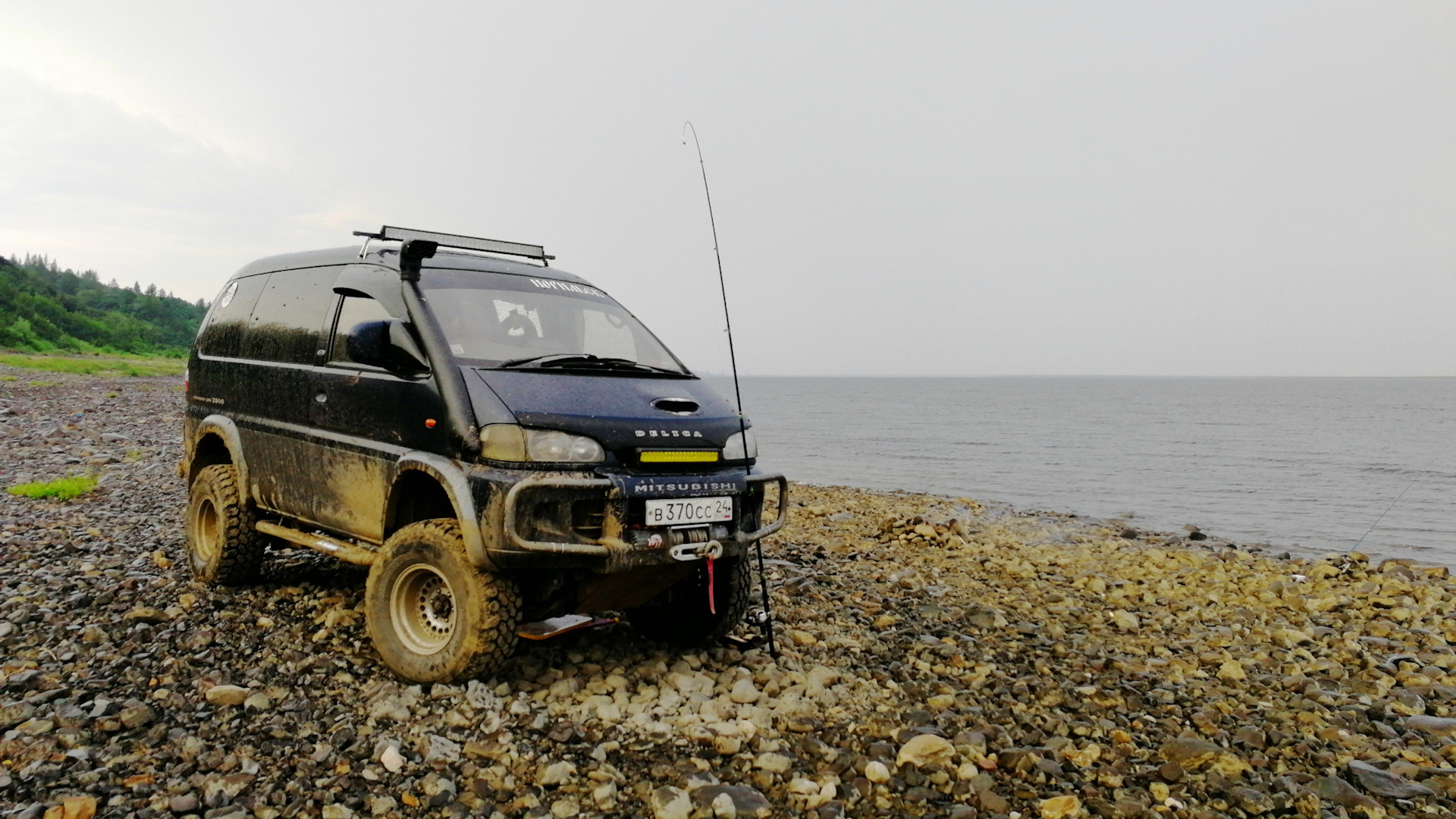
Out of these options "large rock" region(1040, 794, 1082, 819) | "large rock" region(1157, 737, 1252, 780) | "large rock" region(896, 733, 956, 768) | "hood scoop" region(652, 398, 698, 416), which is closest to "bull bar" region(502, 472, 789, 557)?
"hood scoop" region(652, 398, 698, 416)

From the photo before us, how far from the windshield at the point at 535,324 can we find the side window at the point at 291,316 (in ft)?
3.14

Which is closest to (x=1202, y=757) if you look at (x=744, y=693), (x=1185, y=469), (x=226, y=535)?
(x=744, y=693)

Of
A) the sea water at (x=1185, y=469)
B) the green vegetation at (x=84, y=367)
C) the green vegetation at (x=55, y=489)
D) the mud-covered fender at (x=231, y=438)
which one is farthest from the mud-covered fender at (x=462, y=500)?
the green vegetation at (x=84, y=367)

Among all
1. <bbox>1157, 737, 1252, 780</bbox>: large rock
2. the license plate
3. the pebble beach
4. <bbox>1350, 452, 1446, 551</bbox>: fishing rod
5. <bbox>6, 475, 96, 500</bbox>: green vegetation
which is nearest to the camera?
the pebble beach

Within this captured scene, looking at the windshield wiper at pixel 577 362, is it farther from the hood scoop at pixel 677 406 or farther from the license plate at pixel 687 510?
the license plate at pixel 687 510

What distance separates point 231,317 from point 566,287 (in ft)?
9.14

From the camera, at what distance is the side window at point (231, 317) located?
20.7 ft

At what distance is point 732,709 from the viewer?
4.52 metres

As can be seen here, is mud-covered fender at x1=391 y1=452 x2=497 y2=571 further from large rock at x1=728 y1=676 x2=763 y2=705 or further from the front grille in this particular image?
large rock at x1=728 y1=676 x2=763 y2=705

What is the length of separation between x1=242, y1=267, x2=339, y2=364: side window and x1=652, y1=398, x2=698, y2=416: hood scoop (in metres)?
2.27

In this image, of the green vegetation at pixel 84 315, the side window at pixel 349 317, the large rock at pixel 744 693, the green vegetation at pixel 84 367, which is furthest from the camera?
the green vegetation at pixel 84 315

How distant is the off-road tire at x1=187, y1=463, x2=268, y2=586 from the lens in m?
5.97

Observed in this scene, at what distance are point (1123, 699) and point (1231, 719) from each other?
0.55m

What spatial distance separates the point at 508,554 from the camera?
407cm
